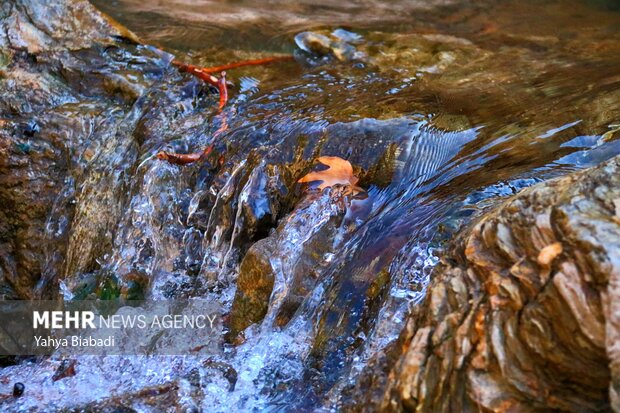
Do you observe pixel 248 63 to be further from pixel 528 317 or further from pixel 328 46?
pixel 528 317

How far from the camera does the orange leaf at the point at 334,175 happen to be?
2.98 metres

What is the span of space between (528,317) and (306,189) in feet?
5.41

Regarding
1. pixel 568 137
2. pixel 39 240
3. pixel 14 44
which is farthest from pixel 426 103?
pixel 14 44

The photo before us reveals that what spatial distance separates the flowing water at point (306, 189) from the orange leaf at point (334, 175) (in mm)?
60

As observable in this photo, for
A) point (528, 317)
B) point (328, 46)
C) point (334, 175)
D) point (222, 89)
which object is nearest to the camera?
point (528, 317)

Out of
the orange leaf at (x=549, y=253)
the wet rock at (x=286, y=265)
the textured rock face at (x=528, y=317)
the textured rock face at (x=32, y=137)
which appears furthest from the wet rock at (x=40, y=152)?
the orange leaf at (x=549, y=253)

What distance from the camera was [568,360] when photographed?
142 cm

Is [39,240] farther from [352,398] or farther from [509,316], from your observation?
[509,316]

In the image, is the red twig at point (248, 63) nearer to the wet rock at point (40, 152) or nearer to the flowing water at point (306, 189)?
the flowing water at point (306, 189)

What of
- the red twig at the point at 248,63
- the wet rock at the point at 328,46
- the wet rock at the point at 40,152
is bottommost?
the wet rock at the point at 40,152

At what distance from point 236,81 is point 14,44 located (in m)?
1.53

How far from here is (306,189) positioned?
3.01 meters

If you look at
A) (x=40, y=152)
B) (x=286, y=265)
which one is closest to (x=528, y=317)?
(x=286, y=265)

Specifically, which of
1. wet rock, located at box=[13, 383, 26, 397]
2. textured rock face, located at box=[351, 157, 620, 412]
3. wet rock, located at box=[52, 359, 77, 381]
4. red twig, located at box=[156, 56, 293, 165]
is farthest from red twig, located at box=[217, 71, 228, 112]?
textured rock face, located at box=[351, 157, 620, 412]
